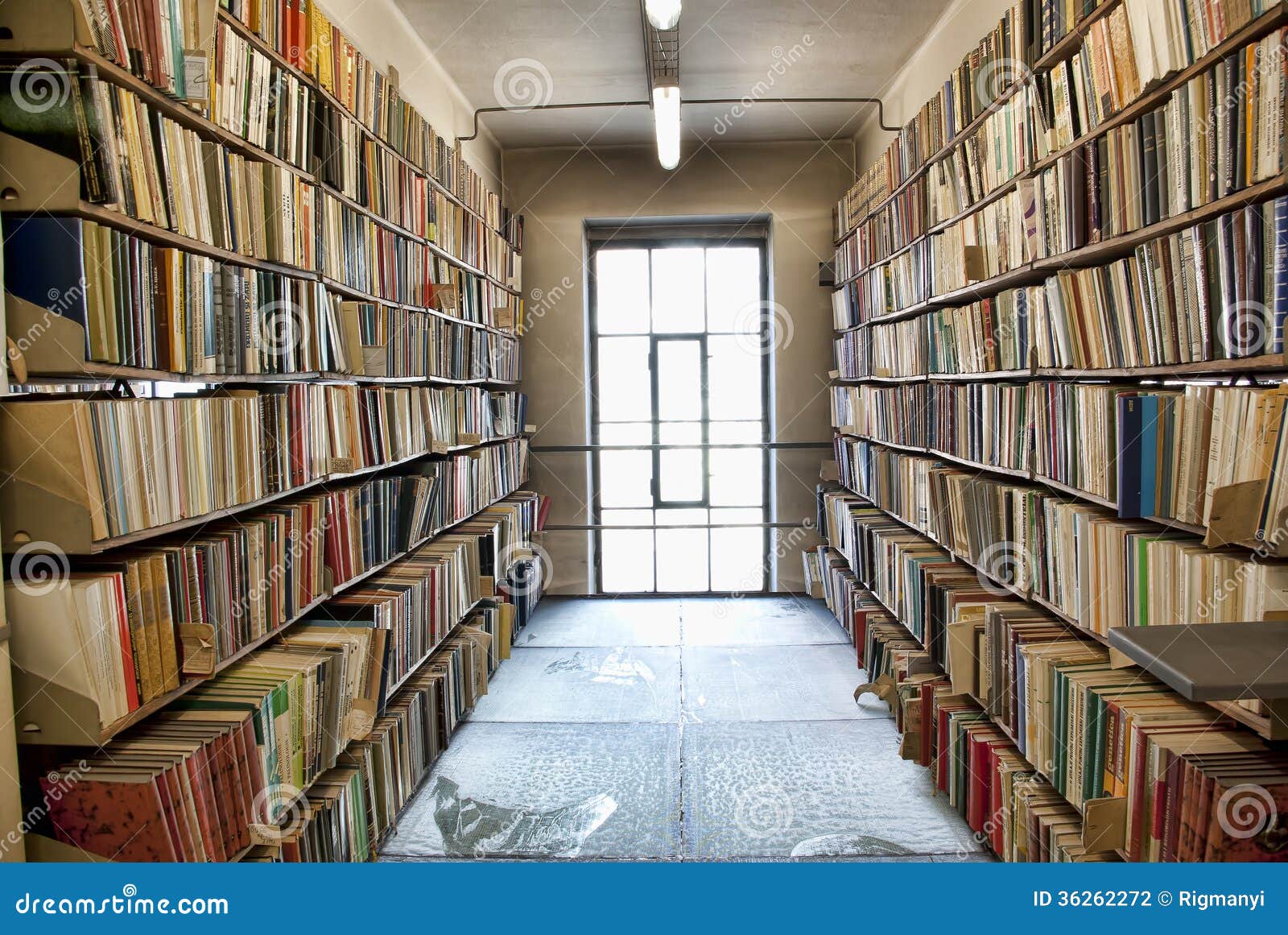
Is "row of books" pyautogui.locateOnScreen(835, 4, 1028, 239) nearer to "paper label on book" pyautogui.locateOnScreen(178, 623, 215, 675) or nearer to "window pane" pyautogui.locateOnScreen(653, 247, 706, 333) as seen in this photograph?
"window pane" pyautogui.locateOnScreen(653, 247, 706, 333)

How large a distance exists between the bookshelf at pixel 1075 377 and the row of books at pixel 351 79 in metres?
2.08

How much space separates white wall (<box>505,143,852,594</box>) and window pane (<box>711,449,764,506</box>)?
0.93 feet

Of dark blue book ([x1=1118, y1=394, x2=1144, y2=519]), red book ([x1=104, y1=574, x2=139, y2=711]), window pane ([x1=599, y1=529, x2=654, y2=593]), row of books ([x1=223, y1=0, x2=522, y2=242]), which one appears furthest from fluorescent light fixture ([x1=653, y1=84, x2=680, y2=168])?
red book ([x1=104, y1=574, x2=139, y2=711])

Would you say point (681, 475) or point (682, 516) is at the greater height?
point (681, 475)

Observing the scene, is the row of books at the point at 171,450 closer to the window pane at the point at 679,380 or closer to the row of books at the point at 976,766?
the row of books at the point at 976,766

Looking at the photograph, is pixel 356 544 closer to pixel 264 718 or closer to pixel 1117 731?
pixel 264 718

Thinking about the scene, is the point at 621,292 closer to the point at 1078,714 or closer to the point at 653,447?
the point at 653,447

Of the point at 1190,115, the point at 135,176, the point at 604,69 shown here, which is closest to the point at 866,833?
the point at 1190,115

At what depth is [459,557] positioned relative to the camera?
366 cm

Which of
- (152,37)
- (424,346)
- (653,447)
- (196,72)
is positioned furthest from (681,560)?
(152,37)

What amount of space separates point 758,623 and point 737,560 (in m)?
0.90

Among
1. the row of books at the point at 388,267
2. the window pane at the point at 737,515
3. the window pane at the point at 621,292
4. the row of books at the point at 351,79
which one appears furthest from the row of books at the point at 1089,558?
the window pane at the point at 621,292

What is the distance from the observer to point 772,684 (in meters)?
4.25

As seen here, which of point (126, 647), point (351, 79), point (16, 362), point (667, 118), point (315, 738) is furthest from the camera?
point (667, 118)
